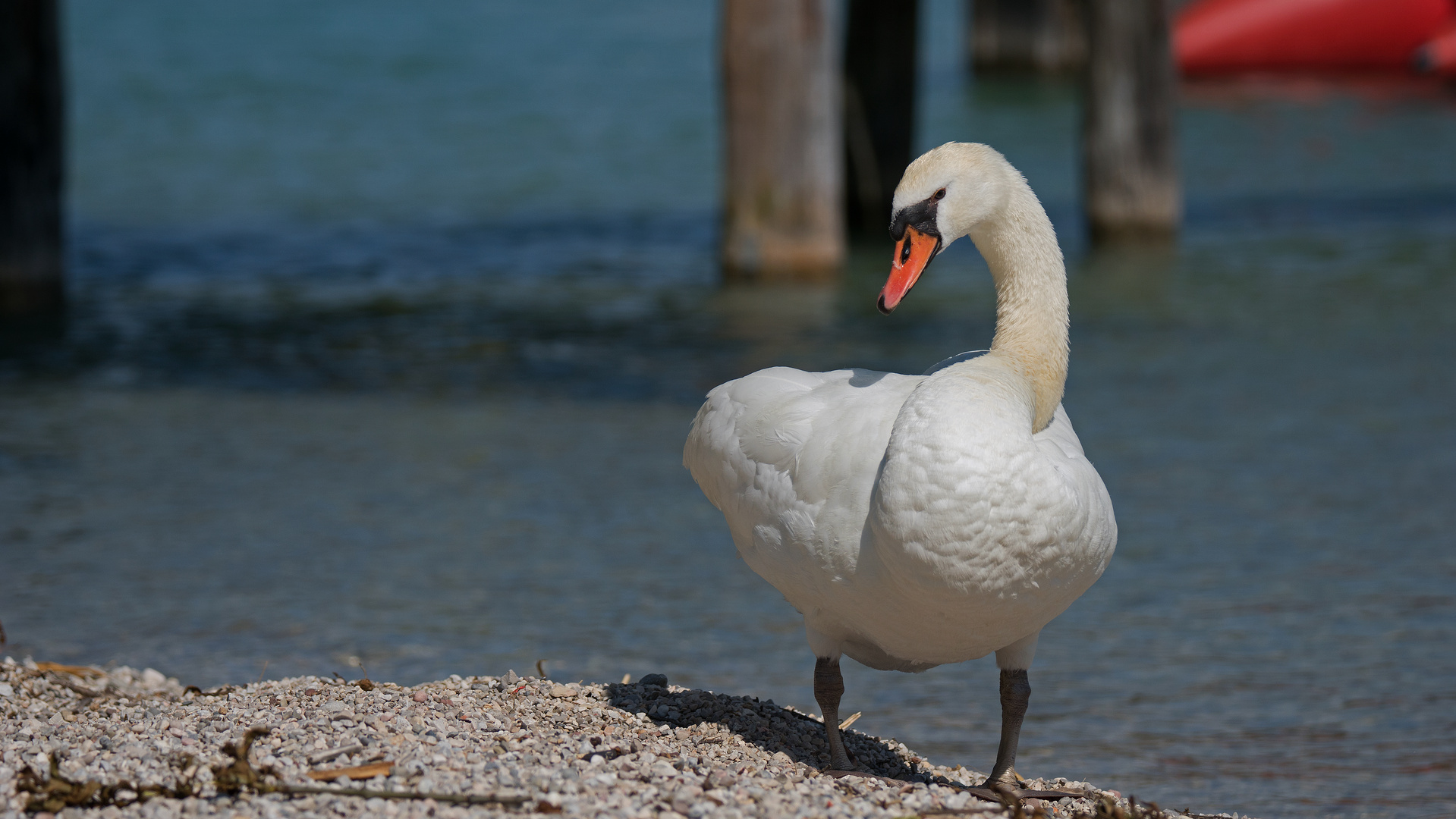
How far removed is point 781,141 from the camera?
36.0ft

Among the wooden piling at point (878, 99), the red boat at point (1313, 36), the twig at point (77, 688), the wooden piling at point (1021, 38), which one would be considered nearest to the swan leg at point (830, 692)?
the twig at point (77, 688)

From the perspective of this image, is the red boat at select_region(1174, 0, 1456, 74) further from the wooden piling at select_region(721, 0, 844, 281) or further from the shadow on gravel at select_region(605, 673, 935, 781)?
the shadow on gravel at select_region(605, 673, 935, 781)

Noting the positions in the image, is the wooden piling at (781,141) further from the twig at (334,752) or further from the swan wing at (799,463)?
the twig at (334,752)

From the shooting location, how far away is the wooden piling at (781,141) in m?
10.7

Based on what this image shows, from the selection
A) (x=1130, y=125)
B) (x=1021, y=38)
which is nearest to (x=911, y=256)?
(x=1130, y=125)

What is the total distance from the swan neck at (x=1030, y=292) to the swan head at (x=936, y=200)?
103 mm

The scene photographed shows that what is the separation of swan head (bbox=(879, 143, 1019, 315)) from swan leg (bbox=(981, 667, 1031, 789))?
1000 mm

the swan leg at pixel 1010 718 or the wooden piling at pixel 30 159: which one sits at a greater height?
the wooden piling at pixel 30 159

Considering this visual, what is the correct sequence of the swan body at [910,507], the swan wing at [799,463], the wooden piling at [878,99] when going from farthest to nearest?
the wooden piling at [878,99] < the swan wing at [799,463] < the swan body at [910,507]

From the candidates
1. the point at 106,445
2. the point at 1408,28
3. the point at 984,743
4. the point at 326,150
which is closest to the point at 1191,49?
the point at 1408,28

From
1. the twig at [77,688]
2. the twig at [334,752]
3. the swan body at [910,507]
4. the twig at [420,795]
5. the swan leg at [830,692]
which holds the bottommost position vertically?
the twig at [77,688]

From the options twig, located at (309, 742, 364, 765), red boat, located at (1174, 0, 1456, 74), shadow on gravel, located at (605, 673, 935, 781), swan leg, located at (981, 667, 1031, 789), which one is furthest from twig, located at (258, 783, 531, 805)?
red boat, located at (1174, 0, 1456, 74)

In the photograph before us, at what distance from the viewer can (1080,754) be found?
4719mm

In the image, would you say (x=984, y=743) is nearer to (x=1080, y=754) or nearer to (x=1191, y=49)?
(x=1080, y=754)
